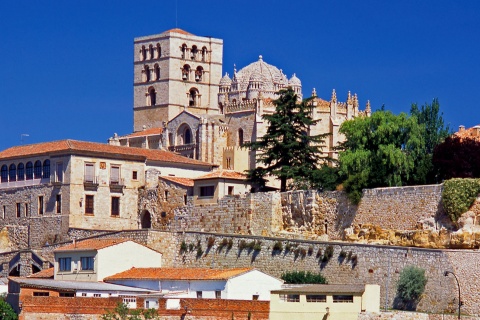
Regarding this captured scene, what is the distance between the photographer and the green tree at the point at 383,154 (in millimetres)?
73875

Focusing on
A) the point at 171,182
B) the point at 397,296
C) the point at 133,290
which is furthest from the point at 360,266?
the point at 171,182

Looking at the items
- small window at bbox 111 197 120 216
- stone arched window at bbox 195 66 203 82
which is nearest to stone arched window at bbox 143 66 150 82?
A: stone arched window at bbox 195 66 203 82

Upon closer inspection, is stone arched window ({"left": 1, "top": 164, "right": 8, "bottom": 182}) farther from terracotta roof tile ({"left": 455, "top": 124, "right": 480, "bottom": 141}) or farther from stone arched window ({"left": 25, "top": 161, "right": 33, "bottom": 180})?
terracotta roof tile ({"left": 455, "top": 124, "right": 480, "bottom": 141})

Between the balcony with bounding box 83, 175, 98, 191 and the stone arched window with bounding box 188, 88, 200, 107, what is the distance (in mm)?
35352

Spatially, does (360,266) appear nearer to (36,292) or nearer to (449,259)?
(449,259)

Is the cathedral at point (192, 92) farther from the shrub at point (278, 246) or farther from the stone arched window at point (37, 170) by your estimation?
the shrub at point (278, 246)

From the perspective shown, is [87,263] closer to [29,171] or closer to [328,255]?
[328,255]

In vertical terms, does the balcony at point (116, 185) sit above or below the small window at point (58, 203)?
above

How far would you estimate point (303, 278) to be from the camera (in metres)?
65.3

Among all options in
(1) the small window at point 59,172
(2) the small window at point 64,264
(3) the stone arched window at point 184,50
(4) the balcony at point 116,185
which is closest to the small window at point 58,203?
(1) the small window at point 59,172

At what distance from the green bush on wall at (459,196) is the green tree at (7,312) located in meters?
19.5

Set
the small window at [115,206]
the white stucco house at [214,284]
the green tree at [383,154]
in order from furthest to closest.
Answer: the small window at [115,206]
the green tree at [383,154]
the white stucco house at [214,284]

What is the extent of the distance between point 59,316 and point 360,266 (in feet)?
42.2

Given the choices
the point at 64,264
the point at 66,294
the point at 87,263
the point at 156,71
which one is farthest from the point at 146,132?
the point at 66,294
